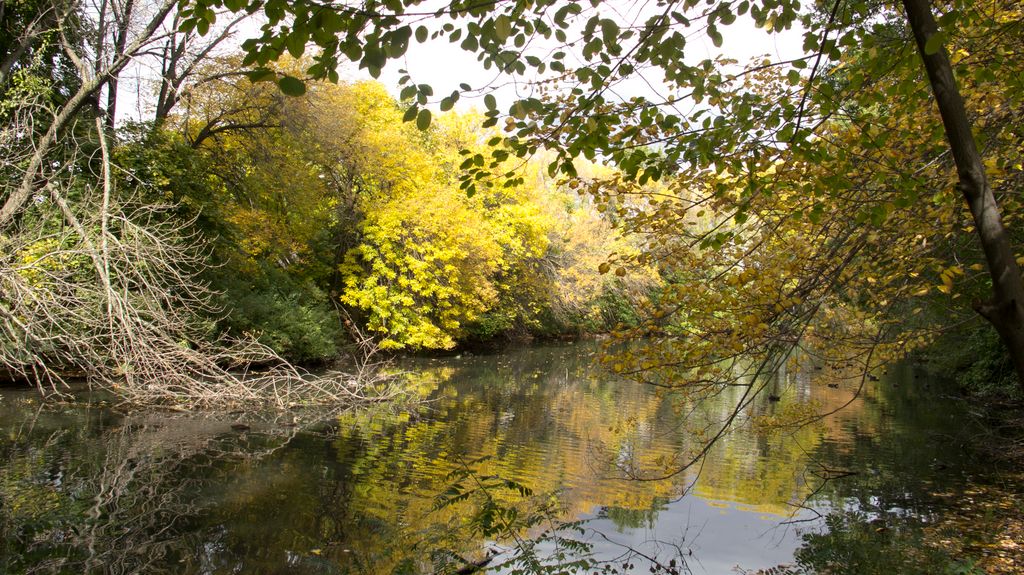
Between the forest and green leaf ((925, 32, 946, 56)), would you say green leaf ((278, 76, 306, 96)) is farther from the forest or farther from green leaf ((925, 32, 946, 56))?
green leaf ((925, 32, 946, 56))

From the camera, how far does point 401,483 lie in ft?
24.7

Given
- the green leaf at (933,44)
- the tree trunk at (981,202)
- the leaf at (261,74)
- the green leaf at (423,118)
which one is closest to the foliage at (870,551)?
the tree trunk at (981,202)

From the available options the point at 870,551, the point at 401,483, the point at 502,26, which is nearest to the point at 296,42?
the point at 502,26

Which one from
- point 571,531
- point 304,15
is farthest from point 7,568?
point 304,15

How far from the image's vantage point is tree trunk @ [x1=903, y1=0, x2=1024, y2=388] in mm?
2531

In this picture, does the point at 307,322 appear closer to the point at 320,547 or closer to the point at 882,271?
the point at 320,547

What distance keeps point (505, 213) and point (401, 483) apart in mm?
16911

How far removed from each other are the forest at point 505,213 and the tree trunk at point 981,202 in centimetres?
1

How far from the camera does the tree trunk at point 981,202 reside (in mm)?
2531

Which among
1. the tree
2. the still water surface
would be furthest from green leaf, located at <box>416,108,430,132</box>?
the still water surface

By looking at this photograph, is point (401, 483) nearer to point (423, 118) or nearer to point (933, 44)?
point (423, 118)

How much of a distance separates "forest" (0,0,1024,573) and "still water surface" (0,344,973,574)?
66 cm

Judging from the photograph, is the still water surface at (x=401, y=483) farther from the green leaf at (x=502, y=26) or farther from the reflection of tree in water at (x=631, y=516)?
the green leaf at (x=502, y=26)

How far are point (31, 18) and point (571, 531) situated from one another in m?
14.7
